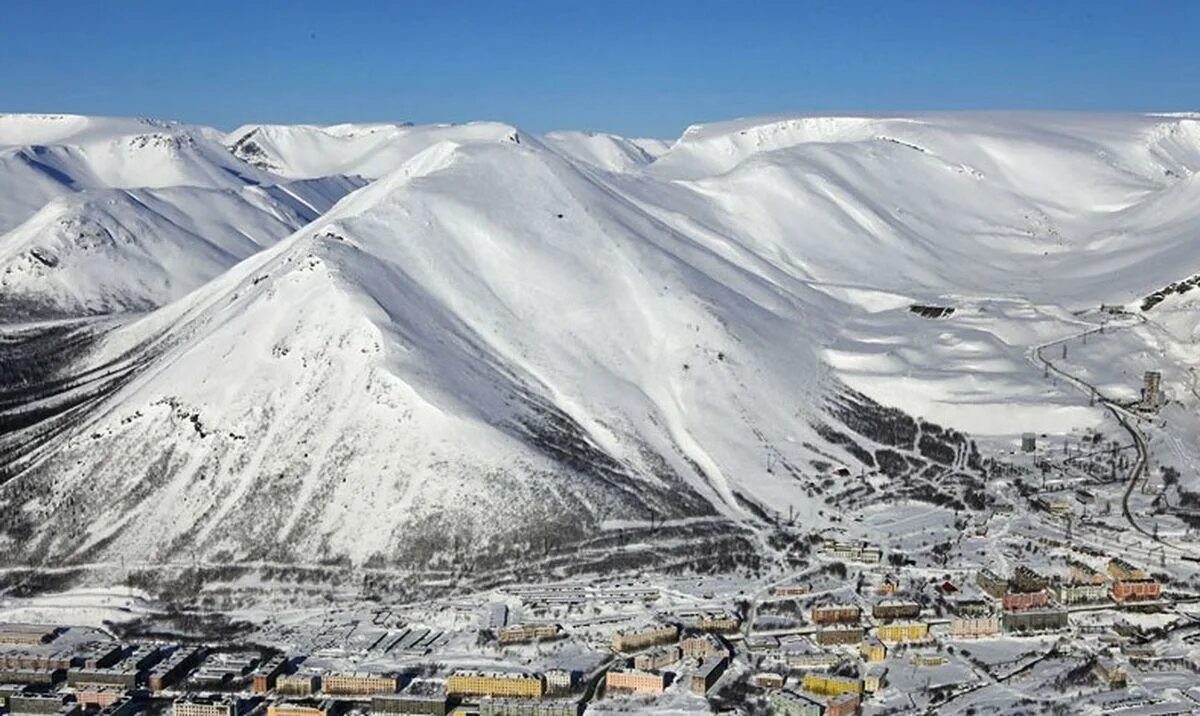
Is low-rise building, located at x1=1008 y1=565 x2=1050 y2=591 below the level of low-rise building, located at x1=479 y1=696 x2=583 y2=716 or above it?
above

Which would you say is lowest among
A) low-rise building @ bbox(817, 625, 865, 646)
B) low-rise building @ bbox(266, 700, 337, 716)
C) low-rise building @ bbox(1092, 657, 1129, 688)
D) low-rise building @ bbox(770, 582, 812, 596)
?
low-rise building @ bbox(266, 700, 337, 716)

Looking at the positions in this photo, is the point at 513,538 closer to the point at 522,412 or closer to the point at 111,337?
the point at 522,412

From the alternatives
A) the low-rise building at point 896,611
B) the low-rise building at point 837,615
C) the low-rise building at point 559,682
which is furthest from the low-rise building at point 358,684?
the low-rise building at point 896,611

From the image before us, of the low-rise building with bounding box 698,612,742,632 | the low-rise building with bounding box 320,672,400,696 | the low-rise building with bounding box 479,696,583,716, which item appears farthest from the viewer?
the low-rise building with bounding box 698,612,742,632

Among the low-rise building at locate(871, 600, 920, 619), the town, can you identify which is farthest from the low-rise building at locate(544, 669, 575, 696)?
the low-rise building at locate(871, 600, 920, 619)

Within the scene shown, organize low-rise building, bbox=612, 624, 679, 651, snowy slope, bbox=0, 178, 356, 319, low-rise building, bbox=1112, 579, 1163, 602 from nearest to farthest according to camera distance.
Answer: low-rise building, bbox=612, 624, 679, 651
low-rise building, bbox=1112, 579, 1163, 602
snowy slope, bbox=0, 178, 356, 319

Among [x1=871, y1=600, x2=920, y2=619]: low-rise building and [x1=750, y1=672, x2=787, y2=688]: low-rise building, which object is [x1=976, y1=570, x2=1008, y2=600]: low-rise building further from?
[x1=750, y1=672, x2=787, y2=688]: low-rise building

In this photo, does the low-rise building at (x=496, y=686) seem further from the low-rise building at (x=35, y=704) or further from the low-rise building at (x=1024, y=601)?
the low-rise building at (x=1024, y=601)

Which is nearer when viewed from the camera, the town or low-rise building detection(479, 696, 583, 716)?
low-rise building detection(479, 696, 583, 716)
